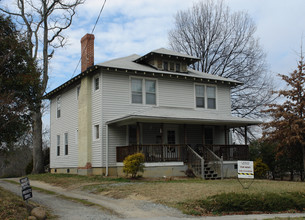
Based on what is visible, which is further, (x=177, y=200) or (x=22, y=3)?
(x=22, y=3)

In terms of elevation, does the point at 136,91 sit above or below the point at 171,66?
below

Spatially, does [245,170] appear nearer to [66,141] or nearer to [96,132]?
[96,132]

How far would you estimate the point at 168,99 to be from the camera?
22531 millimetres

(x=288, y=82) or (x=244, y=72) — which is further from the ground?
(x=244, y=72)

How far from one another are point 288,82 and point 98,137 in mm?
11529

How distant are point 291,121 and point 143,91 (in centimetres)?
880

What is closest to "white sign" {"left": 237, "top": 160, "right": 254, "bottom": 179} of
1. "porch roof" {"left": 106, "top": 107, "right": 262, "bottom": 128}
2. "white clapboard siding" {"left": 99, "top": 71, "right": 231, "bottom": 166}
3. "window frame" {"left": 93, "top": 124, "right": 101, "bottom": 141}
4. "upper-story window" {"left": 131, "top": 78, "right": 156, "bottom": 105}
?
"porch roof" {"left": 106, "top": 107, "right": 262, "bottom": 128}

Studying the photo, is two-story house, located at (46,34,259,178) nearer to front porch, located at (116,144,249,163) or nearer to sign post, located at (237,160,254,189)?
front porch, located at (116,144,249,163)

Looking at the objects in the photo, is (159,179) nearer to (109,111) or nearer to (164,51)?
(109,111)

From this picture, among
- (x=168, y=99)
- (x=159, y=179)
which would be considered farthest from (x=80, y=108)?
(x=159, y=179)

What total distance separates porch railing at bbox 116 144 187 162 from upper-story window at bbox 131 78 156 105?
10.4 ft

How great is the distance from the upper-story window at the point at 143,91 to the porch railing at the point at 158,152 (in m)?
3.17

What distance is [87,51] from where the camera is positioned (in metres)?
22.3

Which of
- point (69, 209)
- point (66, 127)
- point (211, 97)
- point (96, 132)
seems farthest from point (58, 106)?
point (69, 209)
